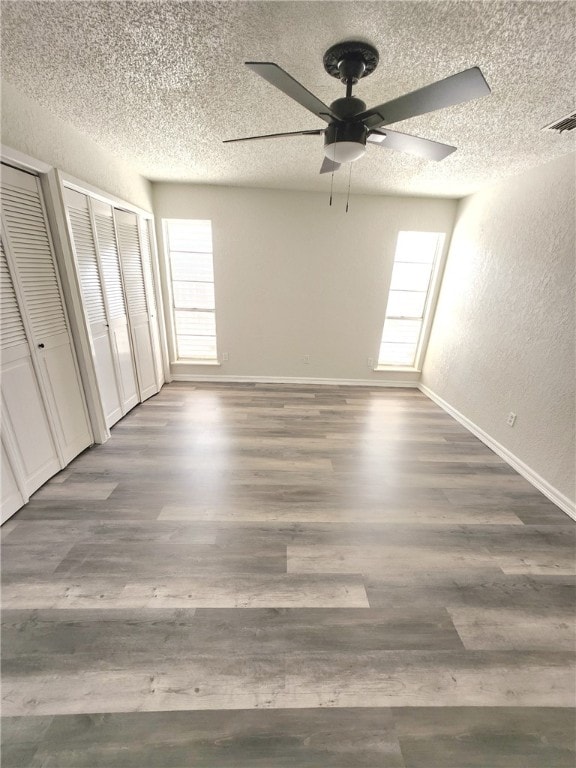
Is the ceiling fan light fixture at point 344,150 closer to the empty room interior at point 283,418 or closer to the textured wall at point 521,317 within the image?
the empty room interior at point 283,418

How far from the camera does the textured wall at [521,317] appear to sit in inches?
86.9

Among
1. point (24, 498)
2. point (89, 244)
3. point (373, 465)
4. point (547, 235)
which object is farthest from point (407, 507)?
point (89, 244)

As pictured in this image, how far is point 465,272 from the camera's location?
343cm

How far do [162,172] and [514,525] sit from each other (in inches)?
183

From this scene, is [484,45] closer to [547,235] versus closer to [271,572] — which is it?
[547,235]

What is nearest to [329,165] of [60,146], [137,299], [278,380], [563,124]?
[563,124]

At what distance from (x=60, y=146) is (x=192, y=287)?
1975 mm

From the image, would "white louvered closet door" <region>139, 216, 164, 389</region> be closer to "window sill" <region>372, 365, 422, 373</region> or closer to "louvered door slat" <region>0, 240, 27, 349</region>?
"louvered door slat" <region>0, 240, 27, 349</region>

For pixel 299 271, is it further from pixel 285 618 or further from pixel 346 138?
pixel 285 618

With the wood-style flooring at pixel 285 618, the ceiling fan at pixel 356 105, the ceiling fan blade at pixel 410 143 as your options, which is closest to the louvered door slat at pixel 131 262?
the wood-style flooring at pixel 285 618

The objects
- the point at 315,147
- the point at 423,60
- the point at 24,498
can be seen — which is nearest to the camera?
the point at 423,60

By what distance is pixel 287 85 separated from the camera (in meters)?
1.16

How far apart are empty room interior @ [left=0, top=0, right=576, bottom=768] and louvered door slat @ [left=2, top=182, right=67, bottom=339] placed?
0.06 ft

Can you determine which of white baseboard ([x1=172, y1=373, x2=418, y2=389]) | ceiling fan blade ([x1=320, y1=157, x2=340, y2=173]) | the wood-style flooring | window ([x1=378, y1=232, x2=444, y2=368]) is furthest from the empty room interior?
white baseboard ([x1=172, y1=373, x2=418, y2=389])
